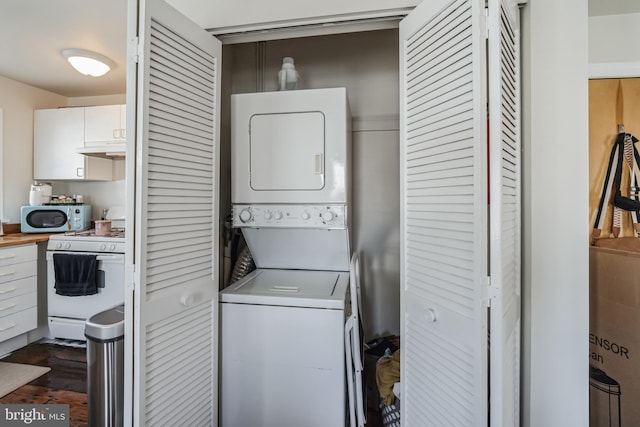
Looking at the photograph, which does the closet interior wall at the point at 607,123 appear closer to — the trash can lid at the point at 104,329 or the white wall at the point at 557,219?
the white wall at the point at 557,219

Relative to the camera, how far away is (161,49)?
123 cm

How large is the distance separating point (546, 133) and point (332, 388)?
1524 mm

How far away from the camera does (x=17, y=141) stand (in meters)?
3.12

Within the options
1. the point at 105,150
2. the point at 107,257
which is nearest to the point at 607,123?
the point at 107,257

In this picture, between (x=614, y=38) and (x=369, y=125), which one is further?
(x=369, y=125)

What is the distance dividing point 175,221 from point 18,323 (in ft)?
8.66

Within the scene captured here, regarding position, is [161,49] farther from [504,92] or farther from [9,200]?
[9,200]

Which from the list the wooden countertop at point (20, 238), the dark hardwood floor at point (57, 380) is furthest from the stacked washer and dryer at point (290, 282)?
the wooden countertop at point (20, 238)

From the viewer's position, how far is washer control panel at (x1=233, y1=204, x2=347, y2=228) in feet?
5.77

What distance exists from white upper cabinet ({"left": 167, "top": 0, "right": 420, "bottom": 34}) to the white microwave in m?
2.73

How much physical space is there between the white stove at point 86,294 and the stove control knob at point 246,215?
168 cm

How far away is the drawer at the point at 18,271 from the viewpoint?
8.37 ft

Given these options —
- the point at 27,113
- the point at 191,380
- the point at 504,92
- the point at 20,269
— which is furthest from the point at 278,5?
the point at 27,113

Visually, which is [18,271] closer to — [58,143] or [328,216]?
[58,143]
